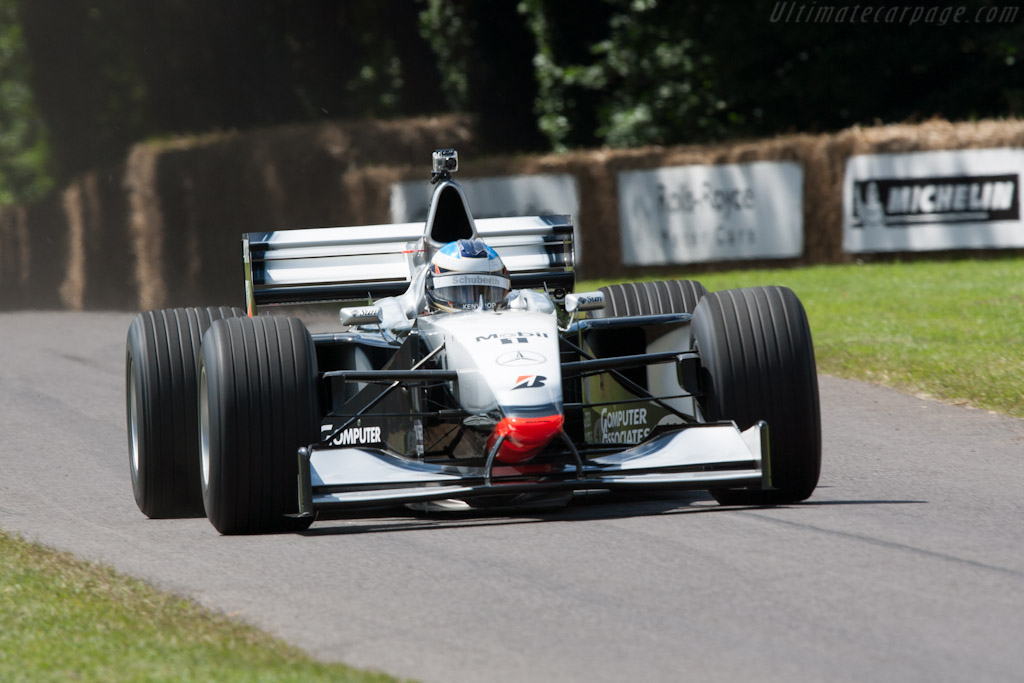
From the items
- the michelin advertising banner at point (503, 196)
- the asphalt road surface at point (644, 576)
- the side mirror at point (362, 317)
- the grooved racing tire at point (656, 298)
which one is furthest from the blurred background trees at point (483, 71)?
the asphalt road surface at point (644, 576)

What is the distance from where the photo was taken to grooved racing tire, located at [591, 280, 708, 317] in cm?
821

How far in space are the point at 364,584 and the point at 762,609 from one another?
1404 mm

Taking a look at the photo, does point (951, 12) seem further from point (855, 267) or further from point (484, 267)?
point (484, 267)

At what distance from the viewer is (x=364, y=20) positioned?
2944cm

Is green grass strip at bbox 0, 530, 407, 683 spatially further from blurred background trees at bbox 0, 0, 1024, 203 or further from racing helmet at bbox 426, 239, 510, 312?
blurred background trees at bbox 0, 0, 1024, 203

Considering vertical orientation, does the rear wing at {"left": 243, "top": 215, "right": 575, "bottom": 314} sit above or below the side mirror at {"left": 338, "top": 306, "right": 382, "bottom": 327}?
above

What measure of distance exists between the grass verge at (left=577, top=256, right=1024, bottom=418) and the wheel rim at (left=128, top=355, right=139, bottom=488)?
5.29 meters

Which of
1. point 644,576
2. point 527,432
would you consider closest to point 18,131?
point 527,432

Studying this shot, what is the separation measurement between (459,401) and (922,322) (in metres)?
8.47

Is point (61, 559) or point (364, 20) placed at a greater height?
point (364, 20)

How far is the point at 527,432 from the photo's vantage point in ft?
20.2

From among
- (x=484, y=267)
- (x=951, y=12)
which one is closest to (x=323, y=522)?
(x=484, y=267)

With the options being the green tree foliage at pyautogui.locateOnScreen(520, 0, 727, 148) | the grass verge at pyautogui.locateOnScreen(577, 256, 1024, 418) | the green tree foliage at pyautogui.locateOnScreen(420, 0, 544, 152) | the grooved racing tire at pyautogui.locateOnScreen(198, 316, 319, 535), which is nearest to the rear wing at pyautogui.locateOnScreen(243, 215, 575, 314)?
the grooved racing tire at pyautogui.locateOnScreen(198, 316, 319, 535)

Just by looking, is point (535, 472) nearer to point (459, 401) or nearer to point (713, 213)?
point (459, 401)
